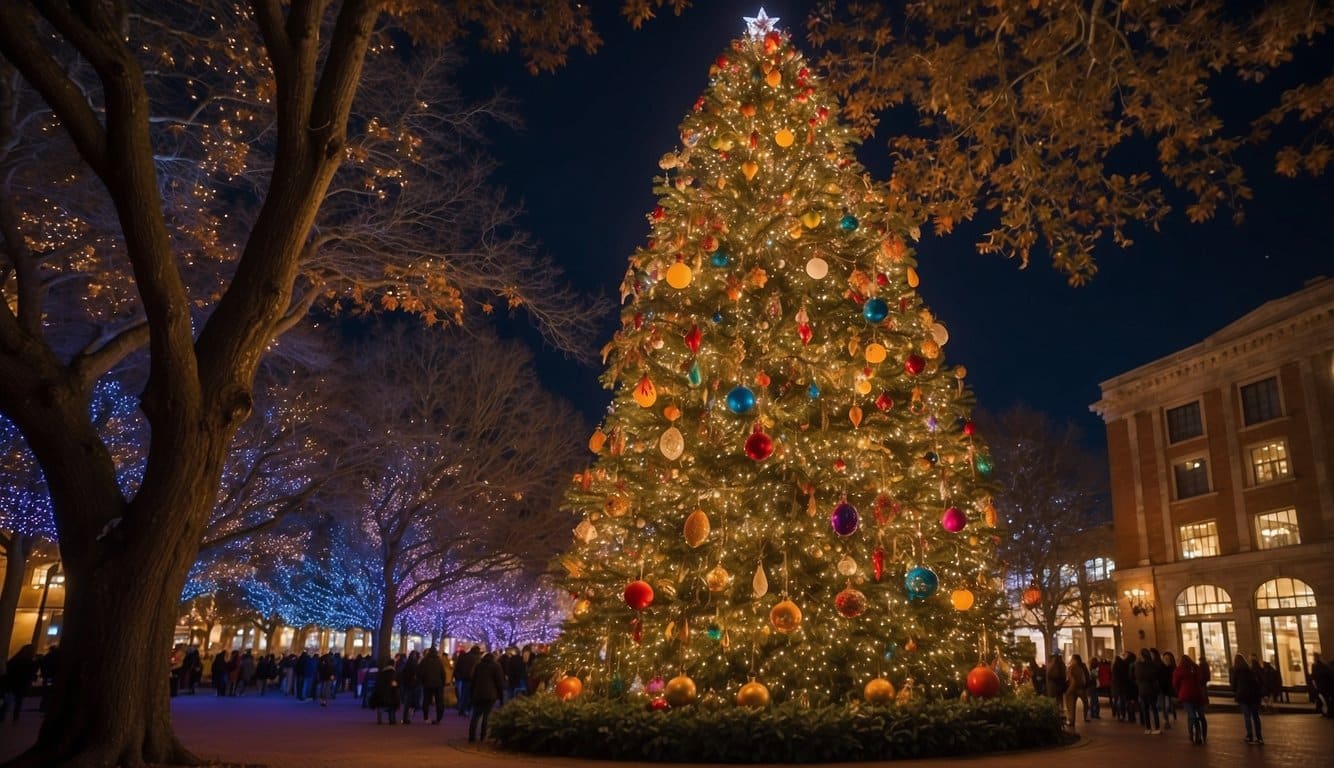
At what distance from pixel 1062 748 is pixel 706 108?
33.9 feet

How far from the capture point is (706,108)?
1334cm

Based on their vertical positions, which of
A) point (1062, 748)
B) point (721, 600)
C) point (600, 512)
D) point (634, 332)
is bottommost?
point (1062, 748)

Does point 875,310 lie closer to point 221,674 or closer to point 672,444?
point 672,444

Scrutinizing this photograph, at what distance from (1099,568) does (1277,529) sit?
56.0 feet

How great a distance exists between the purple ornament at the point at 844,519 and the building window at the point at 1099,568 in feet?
131

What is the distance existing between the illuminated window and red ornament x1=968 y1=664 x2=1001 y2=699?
25.9m

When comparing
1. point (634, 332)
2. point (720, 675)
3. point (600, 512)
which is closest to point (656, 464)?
point (600, 512)

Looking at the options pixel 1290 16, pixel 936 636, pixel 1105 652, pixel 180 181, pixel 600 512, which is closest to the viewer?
pixel 1290 16

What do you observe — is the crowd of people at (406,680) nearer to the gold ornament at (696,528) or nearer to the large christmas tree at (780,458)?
the large christmas tree at (780,458)

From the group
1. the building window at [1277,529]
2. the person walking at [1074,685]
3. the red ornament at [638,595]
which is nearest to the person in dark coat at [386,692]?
the red ornament at [638,595]

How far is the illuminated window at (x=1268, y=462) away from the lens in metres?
29.5

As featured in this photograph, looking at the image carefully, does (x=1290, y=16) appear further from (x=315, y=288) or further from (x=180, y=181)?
(x=180, y=181)

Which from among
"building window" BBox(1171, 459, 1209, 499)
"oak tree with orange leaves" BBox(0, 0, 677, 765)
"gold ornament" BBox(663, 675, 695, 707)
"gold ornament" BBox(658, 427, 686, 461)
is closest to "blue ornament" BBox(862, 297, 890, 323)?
"gold ornament" BBox(658, 427, 686, 461)

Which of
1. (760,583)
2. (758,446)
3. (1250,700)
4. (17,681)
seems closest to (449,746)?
(760,583)
